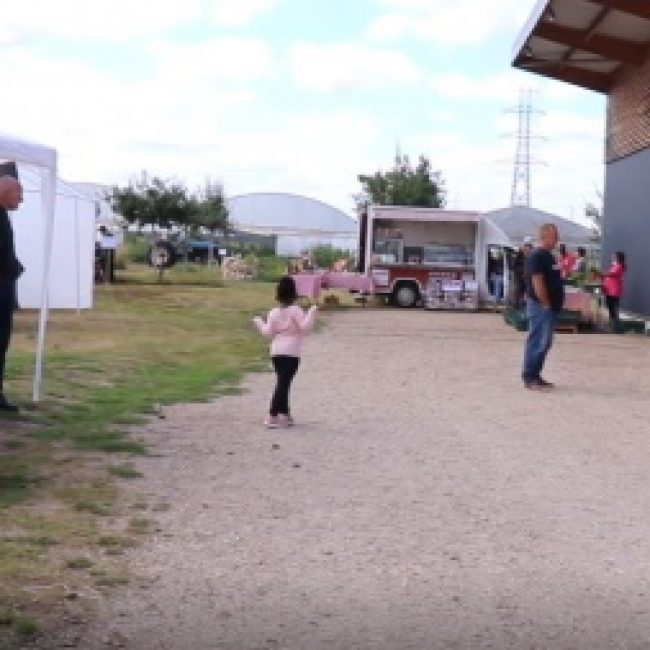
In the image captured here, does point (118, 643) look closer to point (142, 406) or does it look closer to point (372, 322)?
point (142, 406)

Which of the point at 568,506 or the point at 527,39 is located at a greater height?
the point at 527,39

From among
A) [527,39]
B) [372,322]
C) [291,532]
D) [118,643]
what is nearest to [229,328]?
[372,322]

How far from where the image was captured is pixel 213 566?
6480 mm

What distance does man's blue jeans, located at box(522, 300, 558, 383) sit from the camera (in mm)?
14445

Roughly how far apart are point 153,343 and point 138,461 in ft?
35.1

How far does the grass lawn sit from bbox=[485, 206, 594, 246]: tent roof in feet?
76.9

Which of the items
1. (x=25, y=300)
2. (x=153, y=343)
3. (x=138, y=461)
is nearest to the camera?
(x=138, y=461)

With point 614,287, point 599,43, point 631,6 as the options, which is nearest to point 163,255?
point 599,43

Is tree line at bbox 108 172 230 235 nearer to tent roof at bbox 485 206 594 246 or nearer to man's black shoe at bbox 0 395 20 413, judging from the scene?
tent roof at bbox 485 206 594 246

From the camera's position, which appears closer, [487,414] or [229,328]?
[487,414]

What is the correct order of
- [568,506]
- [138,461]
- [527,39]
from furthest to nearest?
[527,39], [138,461], [568,506]

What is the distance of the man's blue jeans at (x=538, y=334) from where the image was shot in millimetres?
14445

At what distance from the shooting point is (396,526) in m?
7.55

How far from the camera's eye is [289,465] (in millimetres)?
9328
